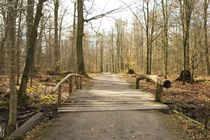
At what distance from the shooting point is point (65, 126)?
9.07m

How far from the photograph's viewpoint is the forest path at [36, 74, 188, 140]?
26.5 ft

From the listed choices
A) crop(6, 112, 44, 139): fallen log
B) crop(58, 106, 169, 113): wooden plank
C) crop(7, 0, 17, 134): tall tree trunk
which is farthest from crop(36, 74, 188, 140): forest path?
crop(7, 0, 17, 134): tall tree trunk

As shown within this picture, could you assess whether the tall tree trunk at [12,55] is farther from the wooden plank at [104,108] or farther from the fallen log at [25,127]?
the wooden plank at [104,108]

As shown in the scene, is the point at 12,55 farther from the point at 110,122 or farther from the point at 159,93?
the point at 159,93

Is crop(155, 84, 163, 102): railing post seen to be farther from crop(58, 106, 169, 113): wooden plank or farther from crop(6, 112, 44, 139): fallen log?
crop(6, 112, 44, 139): fallen log

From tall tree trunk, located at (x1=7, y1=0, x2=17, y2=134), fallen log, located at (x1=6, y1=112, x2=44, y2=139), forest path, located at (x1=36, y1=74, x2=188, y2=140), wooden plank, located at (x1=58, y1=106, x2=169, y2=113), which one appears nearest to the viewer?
fallen log, located at (x1=6, y1=112, x2=44, y2=139)

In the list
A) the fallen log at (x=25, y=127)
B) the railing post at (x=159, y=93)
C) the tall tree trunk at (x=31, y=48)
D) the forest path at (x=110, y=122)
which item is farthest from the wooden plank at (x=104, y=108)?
the tall tree trunk at (x=31, y=48)

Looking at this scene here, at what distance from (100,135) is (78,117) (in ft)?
6.95

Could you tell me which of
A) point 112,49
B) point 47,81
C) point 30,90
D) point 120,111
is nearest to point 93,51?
point 112,49

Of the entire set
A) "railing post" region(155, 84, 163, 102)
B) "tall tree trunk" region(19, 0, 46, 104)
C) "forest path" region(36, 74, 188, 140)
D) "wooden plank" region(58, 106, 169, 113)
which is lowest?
"forest path" region(36, 74, 188, 140)

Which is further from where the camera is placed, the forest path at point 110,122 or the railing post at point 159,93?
the railing post at point 159,93

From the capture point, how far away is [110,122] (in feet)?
30.6

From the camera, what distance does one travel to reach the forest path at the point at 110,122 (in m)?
8.08

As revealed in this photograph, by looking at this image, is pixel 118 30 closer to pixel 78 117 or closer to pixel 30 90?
pixel 30 90
